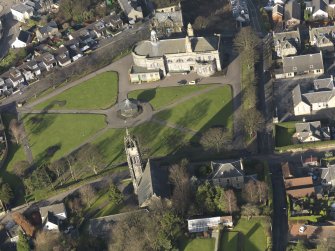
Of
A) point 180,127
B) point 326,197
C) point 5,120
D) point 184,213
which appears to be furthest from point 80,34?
point 326,197

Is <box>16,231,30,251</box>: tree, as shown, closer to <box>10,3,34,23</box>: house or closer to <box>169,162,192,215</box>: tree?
<box>169,162,192,215</box>: tree

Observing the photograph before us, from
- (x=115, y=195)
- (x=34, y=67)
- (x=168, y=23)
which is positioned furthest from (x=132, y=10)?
(x=115, y=195)

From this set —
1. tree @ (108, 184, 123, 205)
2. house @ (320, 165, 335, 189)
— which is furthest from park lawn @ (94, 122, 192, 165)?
house @ (320, 165, 335, 189)

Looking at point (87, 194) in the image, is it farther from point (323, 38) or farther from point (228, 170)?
point (323, 38)

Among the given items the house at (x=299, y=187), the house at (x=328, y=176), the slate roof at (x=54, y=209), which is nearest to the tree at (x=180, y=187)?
the house at (x=299, y=187)

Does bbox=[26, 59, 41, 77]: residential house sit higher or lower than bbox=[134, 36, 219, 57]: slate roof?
lower

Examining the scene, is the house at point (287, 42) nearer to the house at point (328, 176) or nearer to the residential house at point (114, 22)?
the house at point (328, 176)

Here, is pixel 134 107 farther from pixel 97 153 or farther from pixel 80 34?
pixel 80 34
